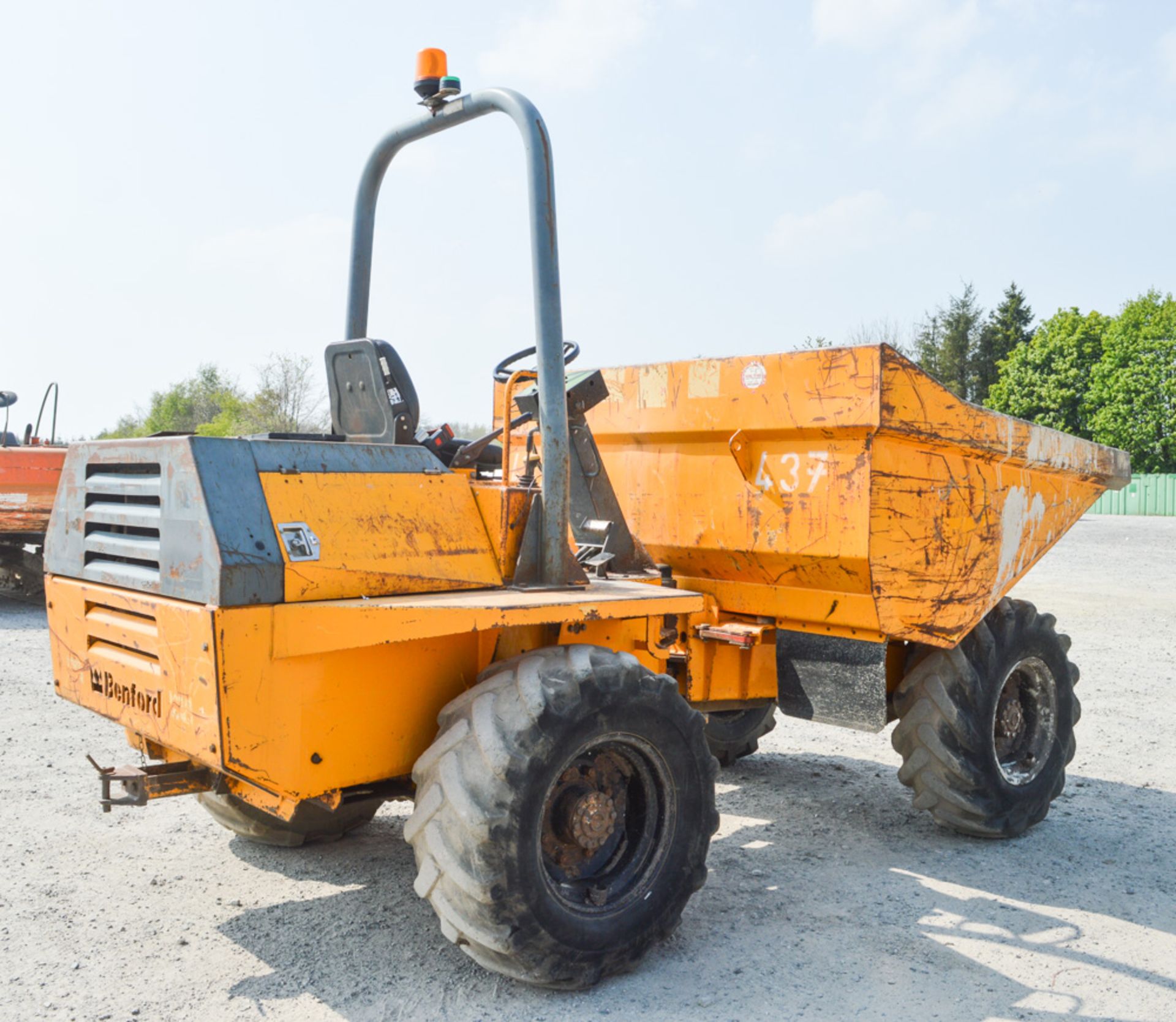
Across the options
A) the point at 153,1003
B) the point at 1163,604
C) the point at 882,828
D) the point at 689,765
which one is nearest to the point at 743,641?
the point at 689,765

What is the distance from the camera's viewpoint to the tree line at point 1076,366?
49406 millimetres

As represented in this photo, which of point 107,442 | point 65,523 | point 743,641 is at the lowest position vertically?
point 743,641

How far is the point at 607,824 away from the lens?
3.69 meters

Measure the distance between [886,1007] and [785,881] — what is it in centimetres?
111

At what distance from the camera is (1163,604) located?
13508 mm

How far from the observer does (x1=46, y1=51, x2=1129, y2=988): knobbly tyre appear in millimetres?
3236

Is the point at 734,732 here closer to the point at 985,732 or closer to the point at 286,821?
the point at 985,732

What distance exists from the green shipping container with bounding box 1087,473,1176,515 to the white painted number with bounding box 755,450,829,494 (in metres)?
44.6

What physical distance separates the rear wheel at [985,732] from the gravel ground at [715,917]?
20 cm

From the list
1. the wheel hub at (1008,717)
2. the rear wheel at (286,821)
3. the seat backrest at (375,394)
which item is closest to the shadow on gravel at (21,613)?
the rear wheel at (286,821)

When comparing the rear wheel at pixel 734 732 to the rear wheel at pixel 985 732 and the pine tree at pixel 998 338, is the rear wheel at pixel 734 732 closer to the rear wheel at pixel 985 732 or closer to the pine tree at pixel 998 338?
the rear wheel at pixel 985 732

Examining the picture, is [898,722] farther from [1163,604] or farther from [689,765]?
[1163,604]

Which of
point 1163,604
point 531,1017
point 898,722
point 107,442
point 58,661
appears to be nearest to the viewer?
point 531,1017

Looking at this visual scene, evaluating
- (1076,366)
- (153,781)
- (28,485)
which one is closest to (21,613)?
(28,485)
